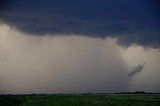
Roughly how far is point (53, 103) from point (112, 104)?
18137 millimetres

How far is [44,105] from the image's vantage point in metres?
112

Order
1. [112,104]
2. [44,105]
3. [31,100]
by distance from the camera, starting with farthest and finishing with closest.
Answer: [31,100], [44,105], [112,104]

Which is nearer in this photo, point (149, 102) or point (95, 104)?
point (149, 102)

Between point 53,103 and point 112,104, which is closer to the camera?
point 112,104

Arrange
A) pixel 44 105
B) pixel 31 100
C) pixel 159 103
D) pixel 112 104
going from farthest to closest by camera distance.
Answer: pixel 31 100
pixel 44 105
pixel 112 104
pixel 159 103

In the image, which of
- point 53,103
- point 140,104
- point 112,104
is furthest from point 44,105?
point 140,104

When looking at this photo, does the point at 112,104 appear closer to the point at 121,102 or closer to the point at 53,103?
the point at 121,102

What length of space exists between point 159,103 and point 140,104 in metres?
4.70

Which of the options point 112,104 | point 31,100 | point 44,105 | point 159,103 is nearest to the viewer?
point 159,103

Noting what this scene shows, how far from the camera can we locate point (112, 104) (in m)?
104

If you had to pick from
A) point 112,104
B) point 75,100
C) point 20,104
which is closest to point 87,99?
point 75,100

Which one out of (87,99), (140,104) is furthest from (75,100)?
(140,104)

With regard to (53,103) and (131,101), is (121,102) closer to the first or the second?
(131,101)

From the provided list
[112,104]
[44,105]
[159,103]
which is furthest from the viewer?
[44,105]
